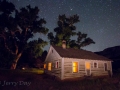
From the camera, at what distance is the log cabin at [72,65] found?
18.0 m

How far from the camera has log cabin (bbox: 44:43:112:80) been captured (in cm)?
1805

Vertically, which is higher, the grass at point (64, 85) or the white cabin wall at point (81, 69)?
the white cabin wall at point (81, 69)

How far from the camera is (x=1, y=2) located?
27797 mm

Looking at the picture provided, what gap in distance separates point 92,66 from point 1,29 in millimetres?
21295

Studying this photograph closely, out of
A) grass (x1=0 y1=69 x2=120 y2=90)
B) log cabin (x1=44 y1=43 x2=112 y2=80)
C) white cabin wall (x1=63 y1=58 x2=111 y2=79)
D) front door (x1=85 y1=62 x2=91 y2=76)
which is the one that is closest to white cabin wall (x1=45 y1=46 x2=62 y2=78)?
log cabin (x1=44 y1=43 x2=112 y2=80)

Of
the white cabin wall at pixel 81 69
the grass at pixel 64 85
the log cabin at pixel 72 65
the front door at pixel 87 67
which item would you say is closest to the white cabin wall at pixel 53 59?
the log cabin at pixel 72 65

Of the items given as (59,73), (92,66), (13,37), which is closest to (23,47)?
(13,37)

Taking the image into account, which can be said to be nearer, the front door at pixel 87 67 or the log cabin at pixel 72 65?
the log cabin at pixel 72 65

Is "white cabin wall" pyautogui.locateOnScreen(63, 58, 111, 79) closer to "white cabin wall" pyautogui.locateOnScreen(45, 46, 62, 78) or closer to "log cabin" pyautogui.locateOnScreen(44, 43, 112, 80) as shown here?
"log cabin" pyautogui.locateOnScreen(44, 43, 112, 80)

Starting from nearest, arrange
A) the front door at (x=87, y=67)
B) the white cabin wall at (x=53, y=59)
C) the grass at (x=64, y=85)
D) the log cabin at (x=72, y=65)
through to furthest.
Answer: the grass at (x=64, y=85), the log cabin at (x=72, y=65), the white cabin wall at (x=53, y=59), the front door at (x=87, y=67)

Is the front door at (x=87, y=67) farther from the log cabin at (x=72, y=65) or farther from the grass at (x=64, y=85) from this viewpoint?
the grass at (x=64, y=85)

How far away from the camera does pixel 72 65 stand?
18.6 meters

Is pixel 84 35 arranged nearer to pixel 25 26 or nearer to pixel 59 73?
pixel 25 26

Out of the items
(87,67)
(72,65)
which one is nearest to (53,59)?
(72,65)
